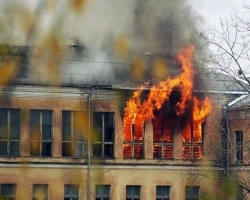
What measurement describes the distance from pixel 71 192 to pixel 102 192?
128 cm

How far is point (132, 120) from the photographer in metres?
35.2

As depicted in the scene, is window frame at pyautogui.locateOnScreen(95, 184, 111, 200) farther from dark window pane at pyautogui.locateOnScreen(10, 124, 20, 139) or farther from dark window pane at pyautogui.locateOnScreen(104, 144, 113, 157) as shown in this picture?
dark window pane at pyautogui.locateOnScreen(10, 124, 20, 139)

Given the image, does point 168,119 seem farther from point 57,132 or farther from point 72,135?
point 57,132

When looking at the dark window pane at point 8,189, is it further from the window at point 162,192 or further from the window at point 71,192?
the window at point 162,192

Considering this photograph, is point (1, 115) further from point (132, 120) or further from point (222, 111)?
point (222, 111)

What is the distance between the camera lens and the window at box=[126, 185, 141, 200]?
3522cm

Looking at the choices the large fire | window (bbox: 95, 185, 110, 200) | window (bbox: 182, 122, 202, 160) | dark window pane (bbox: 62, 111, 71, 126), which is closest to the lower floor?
window (bbox: 95, 185, 110, 200)

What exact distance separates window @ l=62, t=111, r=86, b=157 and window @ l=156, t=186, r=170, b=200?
364cm

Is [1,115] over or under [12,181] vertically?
over

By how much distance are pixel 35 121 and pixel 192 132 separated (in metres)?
6.71

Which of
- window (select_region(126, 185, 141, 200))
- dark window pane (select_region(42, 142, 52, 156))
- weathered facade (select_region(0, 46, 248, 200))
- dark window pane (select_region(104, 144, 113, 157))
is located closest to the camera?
weathered facade (select_region(0, 46, 248, 200))

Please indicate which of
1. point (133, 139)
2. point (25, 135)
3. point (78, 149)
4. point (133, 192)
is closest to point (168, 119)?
point (133, 139)

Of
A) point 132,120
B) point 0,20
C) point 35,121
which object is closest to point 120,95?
point 132,120

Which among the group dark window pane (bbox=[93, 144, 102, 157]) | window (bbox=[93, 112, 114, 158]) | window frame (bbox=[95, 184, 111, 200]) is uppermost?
window (bbox=[93, 112, 114, 158])
